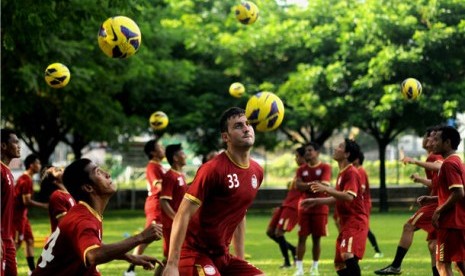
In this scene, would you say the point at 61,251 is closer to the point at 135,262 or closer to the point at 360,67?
the point at 135,262

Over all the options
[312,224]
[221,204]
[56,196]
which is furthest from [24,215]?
[221,204]

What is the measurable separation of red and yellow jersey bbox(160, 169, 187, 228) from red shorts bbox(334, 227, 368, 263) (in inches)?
95.1

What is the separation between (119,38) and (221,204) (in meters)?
4.19

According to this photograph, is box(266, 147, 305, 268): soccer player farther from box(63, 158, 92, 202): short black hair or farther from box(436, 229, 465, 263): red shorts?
box(63, 158, 92, 202): short black hair

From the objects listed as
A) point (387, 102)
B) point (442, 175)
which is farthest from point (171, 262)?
point (387, 102)

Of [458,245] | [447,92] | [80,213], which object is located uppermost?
[447,92]

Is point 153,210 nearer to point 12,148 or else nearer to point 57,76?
point 57,76

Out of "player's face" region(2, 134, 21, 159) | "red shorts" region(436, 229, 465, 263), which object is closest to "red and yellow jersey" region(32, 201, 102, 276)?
"player's face" region(2, 134, 21, 159)

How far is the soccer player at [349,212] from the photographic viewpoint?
13141 mm

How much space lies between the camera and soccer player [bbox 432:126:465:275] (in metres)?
11.0

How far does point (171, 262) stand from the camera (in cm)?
821

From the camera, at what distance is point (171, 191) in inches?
561

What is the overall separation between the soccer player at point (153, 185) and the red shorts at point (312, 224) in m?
2.46

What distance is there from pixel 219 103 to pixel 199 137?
2172 millimetres
